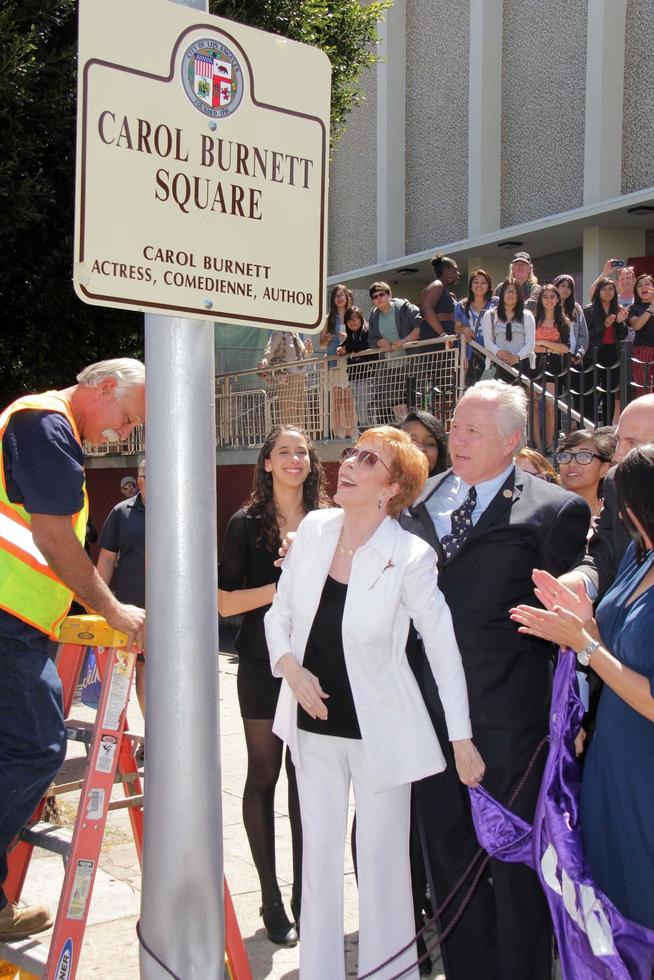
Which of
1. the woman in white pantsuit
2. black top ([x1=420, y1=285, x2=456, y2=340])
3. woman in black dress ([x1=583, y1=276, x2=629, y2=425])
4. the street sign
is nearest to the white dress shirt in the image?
the woman in white pantsuit

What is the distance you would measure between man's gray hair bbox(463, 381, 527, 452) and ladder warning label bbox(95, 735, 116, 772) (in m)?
1.66

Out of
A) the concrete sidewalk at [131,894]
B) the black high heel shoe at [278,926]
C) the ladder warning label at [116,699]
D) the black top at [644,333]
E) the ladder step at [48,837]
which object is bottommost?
the concrete sidewalk at [131,894]

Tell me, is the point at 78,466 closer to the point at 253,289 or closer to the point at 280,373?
the point at 253,289

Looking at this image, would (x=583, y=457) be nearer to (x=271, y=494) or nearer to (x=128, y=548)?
(x=271, y=494)

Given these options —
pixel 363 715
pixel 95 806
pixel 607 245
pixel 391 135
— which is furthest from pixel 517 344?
pixel 391 135

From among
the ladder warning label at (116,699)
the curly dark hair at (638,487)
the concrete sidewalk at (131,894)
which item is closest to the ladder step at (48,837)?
the ladder warning label at (116,699)

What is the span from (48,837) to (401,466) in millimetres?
1670

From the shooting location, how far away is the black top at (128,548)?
276 inches

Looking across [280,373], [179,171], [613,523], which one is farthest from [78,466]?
[280,373]

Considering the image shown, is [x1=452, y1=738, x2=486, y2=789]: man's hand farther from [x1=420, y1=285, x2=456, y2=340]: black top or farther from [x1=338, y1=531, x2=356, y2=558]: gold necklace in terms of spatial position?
[x1=420, y1=285, x2=456, y2=340]: black top

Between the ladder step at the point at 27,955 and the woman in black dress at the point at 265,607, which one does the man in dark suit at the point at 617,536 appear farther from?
the ladder step at the point at 27,955

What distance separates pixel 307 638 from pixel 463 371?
7177mm

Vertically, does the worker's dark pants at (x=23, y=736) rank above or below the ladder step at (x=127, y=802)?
above

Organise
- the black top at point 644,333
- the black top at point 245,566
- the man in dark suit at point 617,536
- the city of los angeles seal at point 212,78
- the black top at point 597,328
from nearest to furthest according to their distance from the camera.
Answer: the city of los angeles seal at point 212,78
the man in dark suit at point 617,536
the black top at point 245,566
the black top at point 644,333
the black top at point 597,328
